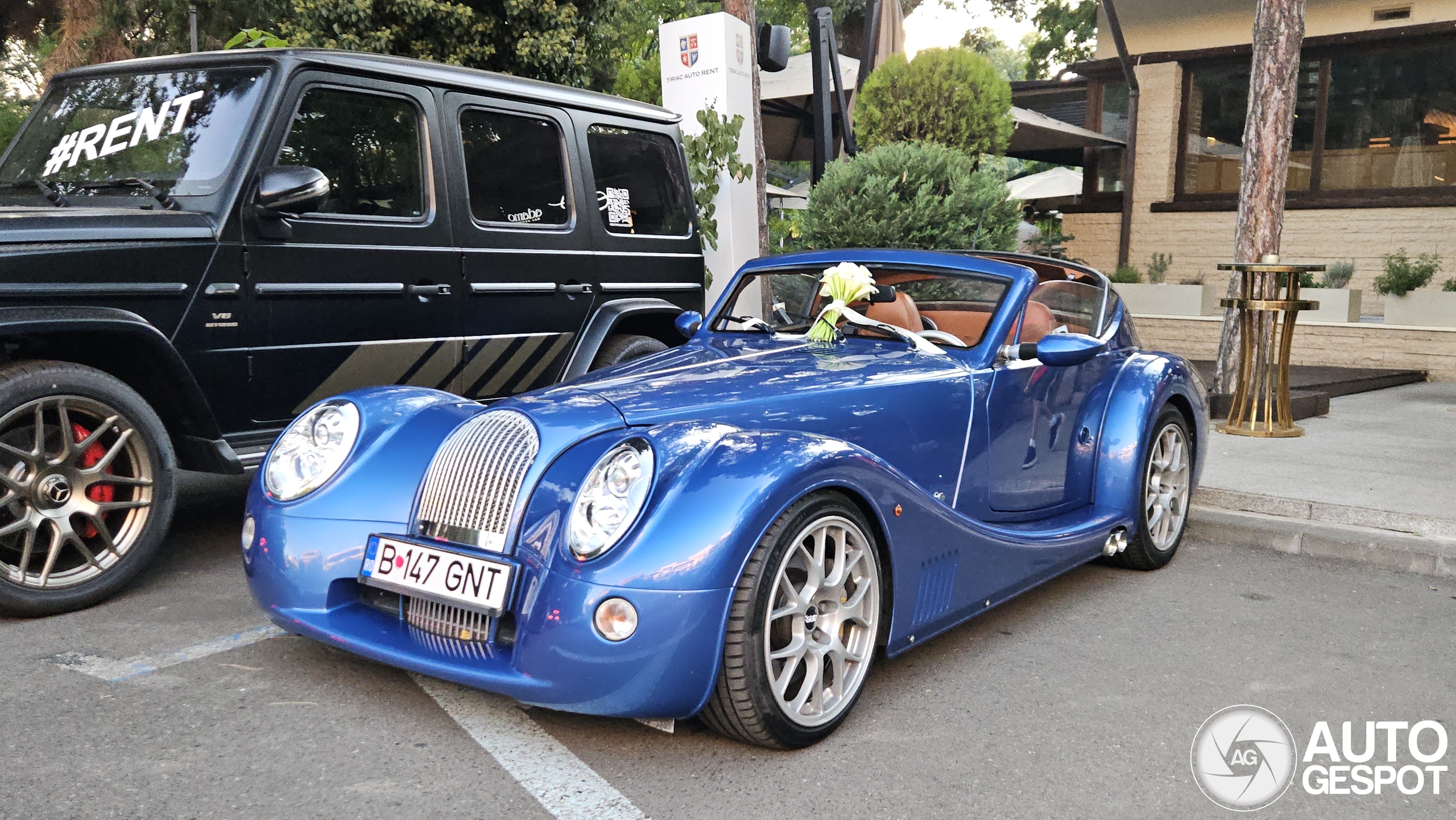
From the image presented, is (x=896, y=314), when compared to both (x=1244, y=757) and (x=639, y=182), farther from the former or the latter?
(x=639, y=182)

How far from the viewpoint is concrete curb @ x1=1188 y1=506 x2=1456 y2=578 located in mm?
4855

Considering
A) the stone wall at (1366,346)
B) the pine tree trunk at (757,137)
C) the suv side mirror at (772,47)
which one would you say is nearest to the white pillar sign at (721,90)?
the pine tree trunk at (757,137)

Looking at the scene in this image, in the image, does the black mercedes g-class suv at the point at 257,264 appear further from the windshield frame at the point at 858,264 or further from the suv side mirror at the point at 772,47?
the suv side mirror at the point at 772,47

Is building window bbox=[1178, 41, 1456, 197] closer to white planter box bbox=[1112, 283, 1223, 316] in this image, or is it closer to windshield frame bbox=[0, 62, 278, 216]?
white planter box bbox=[1112, 283, 1223, 316]

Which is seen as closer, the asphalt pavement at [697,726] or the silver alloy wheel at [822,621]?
the asphalt pavement at [697,726]

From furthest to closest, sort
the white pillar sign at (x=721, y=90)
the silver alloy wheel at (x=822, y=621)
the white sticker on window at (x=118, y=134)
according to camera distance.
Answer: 1. the white pillar sign at (x=721, y=90)
2. the white sticker on window at (x=118, y=134)
3. the silver alloy wheel at (x=822, y=621)

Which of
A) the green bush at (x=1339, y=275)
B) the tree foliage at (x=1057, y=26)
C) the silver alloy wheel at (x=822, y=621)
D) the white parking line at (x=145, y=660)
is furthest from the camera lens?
the tree foliage at (x=1057, y=26)

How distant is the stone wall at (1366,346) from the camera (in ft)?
38.8

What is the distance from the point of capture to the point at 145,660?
3383 millimetres

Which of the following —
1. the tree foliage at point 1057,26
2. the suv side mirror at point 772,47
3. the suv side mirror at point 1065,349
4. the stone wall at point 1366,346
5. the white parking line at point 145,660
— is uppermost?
the tree foliage at point 1057,26

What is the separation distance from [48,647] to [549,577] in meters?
1.95

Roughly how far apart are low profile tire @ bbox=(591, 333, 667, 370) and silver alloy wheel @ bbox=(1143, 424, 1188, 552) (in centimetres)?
245

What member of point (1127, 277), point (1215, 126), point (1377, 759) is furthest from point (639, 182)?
point (1215, 126)

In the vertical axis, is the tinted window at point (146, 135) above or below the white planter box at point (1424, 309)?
above
